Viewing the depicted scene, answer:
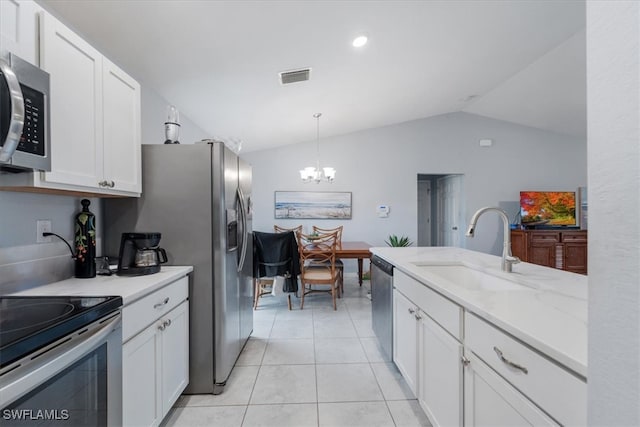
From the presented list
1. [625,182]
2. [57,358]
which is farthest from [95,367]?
[625,182]

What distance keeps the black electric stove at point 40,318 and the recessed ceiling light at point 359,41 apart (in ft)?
8.50

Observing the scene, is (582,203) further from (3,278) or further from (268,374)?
(3,278)

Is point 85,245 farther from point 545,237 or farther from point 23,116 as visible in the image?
point 545,237

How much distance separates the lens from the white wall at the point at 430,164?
17.5 ft

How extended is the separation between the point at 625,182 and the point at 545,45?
3889 millimetres

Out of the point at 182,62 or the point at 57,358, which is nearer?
the point at 57,358

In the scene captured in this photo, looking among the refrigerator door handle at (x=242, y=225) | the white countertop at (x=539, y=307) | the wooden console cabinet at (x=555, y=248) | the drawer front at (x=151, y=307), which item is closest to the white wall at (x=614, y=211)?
the white countertop at (x=539, y=307)

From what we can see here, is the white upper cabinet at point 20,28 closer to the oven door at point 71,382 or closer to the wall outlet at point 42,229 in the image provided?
the wall outlet at point 42,229

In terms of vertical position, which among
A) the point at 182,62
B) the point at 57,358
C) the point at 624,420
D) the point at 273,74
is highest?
the point at 273,74

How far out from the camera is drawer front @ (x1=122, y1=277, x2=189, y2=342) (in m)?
1.21

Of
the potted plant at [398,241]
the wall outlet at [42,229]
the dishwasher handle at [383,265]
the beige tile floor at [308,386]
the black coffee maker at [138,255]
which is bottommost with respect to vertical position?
the beige tile floor at [308,386]

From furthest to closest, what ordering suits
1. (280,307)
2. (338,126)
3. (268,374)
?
(338,126)
(280,307)
(268,374)

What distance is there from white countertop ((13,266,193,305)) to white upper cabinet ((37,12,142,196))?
1.57 ft

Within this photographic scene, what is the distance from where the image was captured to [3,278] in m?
1.23
